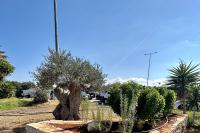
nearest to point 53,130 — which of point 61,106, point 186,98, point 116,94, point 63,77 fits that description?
point 116,94

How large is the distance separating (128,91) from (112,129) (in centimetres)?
147

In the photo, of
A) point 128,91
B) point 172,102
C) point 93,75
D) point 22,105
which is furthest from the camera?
point 22,105

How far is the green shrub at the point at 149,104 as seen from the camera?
28.9ft

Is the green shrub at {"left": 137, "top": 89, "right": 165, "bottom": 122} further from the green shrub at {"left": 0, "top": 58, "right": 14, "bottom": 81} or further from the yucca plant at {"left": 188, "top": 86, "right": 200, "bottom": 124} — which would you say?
the green shrub at {"left": 0, "top": 58, "right": 14, "bottom": 81}

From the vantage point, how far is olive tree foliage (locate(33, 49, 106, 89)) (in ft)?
38.3

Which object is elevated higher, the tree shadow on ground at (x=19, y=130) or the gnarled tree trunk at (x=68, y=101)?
the gnarled tree trunk at (x=68, y=101)

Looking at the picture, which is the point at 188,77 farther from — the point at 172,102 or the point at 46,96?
the point at 46,96

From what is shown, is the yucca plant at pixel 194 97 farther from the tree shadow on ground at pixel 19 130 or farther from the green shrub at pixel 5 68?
the green shrub at pixel 5 68

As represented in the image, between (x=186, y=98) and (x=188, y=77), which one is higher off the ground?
(x=188, y=77)

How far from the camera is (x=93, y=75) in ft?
39.7

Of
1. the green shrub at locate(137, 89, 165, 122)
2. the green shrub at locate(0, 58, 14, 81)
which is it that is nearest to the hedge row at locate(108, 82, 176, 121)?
the green shrub at locate(137, 89, 165, 122)

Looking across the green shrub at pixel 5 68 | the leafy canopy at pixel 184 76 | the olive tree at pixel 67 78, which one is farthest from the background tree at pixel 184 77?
the green shrub at pixel 5 68

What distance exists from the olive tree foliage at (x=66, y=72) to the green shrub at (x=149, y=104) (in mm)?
3343

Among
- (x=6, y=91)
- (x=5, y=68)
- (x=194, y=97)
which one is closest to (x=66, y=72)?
(x=194, y=97)
